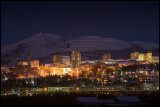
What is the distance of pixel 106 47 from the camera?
20.1 meters

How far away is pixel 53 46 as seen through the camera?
2183cm

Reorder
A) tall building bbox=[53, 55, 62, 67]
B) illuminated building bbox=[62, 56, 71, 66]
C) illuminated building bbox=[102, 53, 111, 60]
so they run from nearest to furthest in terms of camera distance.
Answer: tall building bbox=[53, 55, 62, 67] → illuminated building bbox=[62, 56, 71, 66] → illuminated building bbox=[102, 53, 111, 60]

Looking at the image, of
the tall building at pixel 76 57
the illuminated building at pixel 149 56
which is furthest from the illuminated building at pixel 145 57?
the tall building at pixel 76 57

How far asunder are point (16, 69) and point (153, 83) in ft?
25.7

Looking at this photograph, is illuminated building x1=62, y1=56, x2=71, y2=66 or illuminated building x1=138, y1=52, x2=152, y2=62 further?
illuminated building x1=138, y1=52, x2=152, y2=62

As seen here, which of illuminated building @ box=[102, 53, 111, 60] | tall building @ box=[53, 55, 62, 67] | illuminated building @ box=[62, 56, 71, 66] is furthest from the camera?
illuminated building @ box=[102, 53, 111, 60]

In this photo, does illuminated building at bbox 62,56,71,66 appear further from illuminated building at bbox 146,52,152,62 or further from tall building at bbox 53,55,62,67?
illuminated building at bbox 146,52,152,62

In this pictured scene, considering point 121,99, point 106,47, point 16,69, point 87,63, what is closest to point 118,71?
point 87,63

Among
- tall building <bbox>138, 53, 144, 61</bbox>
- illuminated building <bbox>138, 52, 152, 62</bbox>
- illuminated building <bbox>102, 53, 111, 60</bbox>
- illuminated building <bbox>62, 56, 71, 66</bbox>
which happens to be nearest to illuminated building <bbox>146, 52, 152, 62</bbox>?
illuminated building <bbox>138, 52, 152, 62</bbox>

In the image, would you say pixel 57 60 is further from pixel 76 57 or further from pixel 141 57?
pixel 141 57

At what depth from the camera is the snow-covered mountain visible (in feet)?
64.7

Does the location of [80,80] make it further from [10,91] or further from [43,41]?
[43,41]

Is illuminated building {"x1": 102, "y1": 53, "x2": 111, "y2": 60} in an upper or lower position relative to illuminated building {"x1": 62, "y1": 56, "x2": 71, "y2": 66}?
upper

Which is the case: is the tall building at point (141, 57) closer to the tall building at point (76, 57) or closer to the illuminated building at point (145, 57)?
the illuminated building at point (145, 57)
